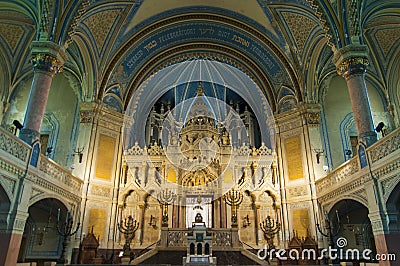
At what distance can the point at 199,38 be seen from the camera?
18125 mm

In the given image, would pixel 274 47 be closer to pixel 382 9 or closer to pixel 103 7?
pixel 382 9

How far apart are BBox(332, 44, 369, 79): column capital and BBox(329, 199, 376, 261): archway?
5.92m

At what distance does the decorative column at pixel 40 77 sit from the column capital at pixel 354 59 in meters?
10.3

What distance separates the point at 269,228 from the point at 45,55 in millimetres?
11973

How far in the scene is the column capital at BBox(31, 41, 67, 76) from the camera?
1030 cm

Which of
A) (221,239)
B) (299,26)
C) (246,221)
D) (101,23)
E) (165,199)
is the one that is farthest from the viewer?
(165,199)

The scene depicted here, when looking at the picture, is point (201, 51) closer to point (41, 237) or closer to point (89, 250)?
point (89, 250)

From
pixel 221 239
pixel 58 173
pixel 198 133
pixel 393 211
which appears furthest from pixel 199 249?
pixel 198 133

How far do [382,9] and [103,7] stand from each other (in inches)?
474

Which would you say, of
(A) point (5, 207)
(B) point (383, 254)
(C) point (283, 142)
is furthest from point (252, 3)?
(A) point (5, 207)

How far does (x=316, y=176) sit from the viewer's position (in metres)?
13.7

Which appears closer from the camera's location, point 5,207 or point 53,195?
point 5,207

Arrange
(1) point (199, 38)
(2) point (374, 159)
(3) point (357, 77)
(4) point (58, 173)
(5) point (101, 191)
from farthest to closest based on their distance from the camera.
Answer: (1) point (199, 38)
(5) point (101, 191)
(4) point (58, 173)
(3) point (357, 77)
(2) point (374, 159)

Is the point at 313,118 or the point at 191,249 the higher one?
the point at 313,118
